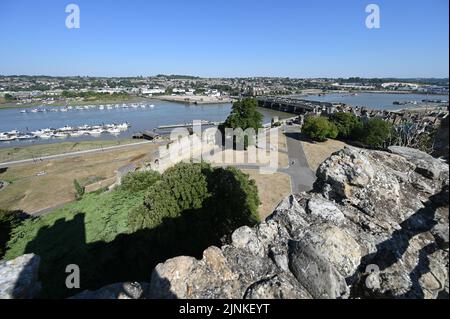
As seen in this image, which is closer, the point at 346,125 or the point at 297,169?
the point at 297,169

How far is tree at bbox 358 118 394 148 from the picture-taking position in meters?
40.6

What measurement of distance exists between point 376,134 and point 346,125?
5.67 m

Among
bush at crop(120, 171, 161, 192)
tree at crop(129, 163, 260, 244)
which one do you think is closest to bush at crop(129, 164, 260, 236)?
tree at crop(129, 163, 260, 244)

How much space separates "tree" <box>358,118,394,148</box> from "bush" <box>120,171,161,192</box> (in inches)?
1403

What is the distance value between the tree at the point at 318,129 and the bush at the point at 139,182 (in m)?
30.9

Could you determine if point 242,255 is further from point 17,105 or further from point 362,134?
point 17,105

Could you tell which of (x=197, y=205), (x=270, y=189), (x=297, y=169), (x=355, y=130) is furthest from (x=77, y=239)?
(x=355, y=130)

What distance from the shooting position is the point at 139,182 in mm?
15531

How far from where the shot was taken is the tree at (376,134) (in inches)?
1598

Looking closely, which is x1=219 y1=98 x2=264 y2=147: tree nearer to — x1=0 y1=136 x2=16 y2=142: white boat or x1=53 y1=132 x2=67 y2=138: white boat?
x1=53 y1=132 x2=67 y2=138: white boat

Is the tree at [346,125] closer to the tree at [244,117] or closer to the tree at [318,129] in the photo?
the tree at [318,129]

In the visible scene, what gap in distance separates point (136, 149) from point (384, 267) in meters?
44.0

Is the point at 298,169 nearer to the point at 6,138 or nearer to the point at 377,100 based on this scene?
the point at 6,138
